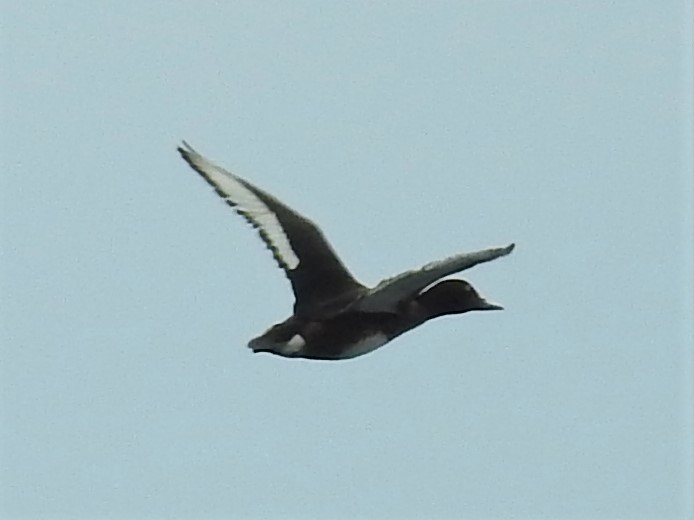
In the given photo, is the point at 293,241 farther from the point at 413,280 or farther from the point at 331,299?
the point at 413,280

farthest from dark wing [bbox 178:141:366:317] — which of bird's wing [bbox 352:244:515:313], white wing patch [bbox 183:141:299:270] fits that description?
bird's wing [bbox 352:244:515:313]

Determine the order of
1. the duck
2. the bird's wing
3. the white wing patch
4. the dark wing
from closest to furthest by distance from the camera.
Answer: the bird's wing → the duck → the dark wing → the white wing patch

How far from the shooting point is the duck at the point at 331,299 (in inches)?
381

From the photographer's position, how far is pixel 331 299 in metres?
10.0

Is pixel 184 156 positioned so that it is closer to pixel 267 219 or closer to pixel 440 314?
pixel 267 219

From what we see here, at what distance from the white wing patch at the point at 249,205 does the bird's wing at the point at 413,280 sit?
89 centimetres

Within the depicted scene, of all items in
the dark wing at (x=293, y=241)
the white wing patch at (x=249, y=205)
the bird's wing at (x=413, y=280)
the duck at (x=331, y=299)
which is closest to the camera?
the bird's wing at (x=413, y=280)

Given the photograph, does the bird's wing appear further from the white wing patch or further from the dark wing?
the white wing patch

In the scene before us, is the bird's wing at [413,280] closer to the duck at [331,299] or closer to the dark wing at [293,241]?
the duck at [331,299]

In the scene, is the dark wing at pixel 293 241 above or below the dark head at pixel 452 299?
above

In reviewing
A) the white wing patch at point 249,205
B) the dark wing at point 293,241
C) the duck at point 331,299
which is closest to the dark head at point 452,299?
the duck at point 331,299

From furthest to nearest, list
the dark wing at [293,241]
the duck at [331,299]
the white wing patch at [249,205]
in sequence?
the white wing patch at [249,205] → the dark wing at [293,241] → the duck at [331,299]

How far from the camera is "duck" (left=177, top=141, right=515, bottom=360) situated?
9.69 m

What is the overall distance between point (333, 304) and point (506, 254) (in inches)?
64.6
